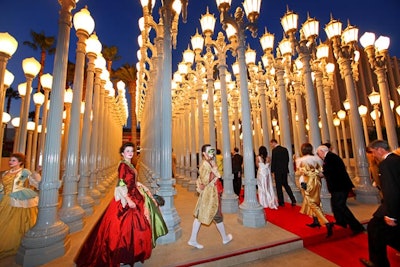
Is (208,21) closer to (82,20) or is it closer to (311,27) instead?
(311,27)

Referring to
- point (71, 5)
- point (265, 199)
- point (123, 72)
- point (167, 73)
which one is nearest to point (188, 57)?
point (167, 73)

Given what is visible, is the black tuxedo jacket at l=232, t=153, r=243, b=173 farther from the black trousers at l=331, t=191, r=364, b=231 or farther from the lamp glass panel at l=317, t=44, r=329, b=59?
the lamp glass panel at l=317, t=44, r=329, b=59

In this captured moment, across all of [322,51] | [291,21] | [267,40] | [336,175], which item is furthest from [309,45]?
[336,175]

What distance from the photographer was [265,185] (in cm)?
717

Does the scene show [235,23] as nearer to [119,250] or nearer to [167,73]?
[167,73]

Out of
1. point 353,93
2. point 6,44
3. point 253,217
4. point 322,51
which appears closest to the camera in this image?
point 253,217

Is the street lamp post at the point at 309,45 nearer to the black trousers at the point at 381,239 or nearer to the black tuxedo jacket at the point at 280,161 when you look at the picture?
the black tuxedo jacket at the point at 280,161

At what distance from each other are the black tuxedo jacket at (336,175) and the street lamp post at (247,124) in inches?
69.5

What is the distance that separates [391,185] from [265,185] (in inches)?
177

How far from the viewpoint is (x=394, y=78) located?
988 inches

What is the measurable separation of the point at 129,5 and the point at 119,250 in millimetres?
105821

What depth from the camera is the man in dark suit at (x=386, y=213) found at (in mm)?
2836

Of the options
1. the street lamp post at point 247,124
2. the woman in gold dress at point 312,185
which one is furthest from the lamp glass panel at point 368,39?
the woman in gold dress at point 312,185

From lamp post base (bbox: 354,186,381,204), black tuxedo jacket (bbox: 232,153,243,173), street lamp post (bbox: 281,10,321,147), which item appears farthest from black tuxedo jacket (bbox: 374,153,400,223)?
black tuxedo jacket (bbox: 232,153,243,173)
